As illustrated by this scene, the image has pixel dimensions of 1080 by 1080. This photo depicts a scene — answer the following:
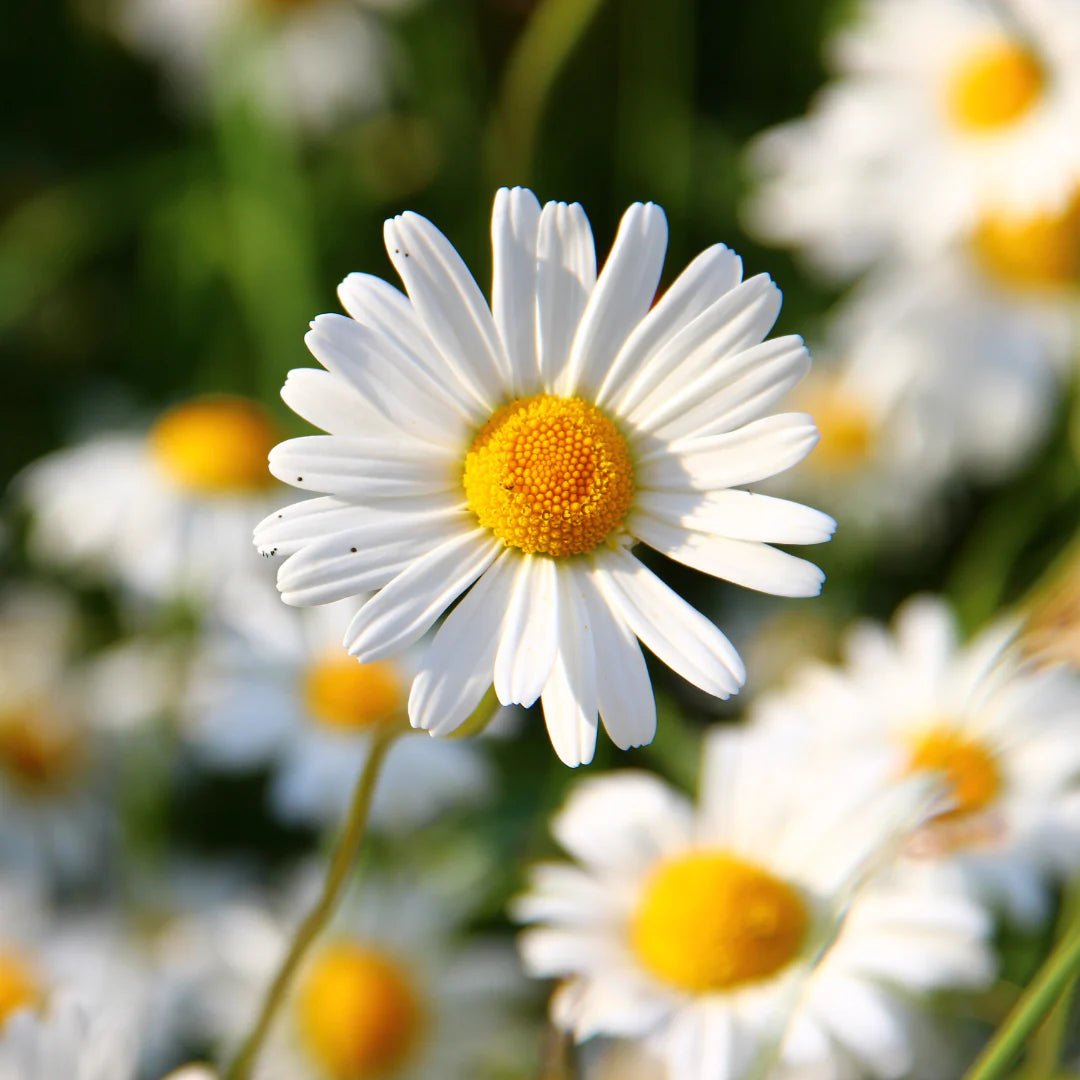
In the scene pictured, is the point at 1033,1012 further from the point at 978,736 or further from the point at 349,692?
the point at 349,692

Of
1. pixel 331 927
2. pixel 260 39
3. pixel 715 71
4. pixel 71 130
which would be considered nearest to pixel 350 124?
pixel 260 39

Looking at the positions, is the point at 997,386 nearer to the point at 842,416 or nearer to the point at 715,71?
the point at 842,416

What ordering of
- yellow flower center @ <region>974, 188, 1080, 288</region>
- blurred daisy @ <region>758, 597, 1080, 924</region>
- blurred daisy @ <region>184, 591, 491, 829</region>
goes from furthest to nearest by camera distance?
yellow flower center @ <region>974, 188, 1080, 288</region> < blurred daisy @ <region>184, 591, 491, 829</region> < blurred daisy @ <region>758, 597, 1080, 924</region>

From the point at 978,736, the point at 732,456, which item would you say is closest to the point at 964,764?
the point at 978,736

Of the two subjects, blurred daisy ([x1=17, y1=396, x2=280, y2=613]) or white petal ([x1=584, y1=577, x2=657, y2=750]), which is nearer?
white petal ([x1=584, y1=577, x2=657, y2=750])

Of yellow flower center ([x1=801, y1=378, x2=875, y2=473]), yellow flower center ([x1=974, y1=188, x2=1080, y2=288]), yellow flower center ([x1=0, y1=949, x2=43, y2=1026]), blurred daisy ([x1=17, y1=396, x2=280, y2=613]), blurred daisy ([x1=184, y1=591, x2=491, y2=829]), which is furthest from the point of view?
yellow flower center ([x1=801, y1=378, x2=875, y2=473])

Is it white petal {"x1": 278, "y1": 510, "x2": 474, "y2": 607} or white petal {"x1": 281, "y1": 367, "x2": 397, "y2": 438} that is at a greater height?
white petal {"x1": 281, "y1": 367, "x2": 397, "y2": 438}

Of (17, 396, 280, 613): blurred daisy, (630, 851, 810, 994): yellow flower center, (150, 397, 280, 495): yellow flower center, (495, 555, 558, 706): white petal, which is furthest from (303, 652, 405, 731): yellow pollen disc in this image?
(495, 555, 558, 706): white petal

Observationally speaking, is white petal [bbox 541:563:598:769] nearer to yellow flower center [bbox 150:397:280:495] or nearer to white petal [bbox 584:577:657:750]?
white petal [bbox 584:577:657:750]
